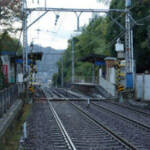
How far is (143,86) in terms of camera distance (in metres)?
20.2

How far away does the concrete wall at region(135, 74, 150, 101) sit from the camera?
20016 millimetres

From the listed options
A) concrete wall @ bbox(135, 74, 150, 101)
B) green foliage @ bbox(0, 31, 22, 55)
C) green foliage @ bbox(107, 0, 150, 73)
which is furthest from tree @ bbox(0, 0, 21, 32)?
green foliage @ bbox(107, 0, 150, 73)

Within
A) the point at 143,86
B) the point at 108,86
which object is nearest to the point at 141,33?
the point at 108,86

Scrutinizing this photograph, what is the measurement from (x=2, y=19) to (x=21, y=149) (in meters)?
15.8

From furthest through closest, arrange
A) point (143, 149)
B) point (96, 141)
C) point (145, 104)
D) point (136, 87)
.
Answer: point (136, 87) → point (145, 104) → point (96, 141) → point (143, 149)

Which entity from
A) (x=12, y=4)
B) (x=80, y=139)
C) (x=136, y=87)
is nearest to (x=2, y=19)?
(x=12, y=4)

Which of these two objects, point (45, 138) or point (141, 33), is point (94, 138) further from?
point (141, 33)

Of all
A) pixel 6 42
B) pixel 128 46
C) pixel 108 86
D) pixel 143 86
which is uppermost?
pixel 6 42

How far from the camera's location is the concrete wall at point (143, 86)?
788 inches

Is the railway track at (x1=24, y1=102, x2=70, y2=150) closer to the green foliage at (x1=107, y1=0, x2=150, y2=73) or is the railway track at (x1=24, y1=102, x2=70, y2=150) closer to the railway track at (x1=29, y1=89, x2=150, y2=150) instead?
the railway track at (x1=29, y1=89, x2=150, y2=150)

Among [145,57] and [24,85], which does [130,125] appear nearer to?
[24,85]

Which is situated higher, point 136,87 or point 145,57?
point 145,57

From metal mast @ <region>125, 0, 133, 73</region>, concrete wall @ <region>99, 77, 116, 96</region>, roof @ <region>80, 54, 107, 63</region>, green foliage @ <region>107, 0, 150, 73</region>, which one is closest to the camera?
metal mast @ <region>125, 0, 133, 73</region>

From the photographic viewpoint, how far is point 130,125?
11539 millimetres
